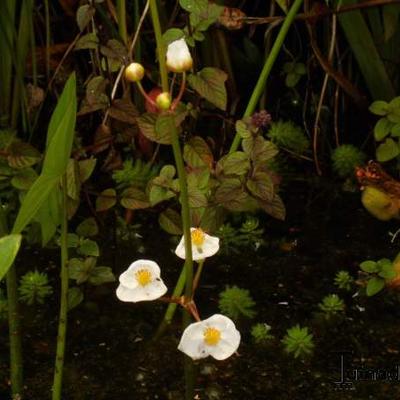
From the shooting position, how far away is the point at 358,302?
1578mm

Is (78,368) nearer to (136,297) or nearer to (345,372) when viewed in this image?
(136,297)

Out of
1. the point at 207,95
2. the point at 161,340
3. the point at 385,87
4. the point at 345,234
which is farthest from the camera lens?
the point at 385,87

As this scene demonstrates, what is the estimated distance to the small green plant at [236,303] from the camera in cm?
153

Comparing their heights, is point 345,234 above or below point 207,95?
below

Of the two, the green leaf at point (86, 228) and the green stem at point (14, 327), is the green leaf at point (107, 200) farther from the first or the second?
the green stem at point (14, 327)

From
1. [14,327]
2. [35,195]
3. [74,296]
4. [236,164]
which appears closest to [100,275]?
[74,296]

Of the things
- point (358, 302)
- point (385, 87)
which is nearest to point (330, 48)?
point (385, 87)

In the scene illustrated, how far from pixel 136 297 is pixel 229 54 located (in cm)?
88

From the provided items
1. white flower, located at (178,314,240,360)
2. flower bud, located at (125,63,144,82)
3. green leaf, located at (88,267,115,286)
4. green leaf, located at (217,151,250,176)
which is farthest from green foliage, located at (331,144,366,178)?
flower bud, located at (125,63,144,82)

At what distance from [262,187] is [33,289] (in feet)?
1.45

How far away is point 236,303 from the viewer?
5.02 feet

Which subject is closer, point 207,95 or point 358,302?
point 207,95

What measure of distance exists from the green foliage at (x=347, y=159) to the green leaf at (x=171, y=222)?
0.57m

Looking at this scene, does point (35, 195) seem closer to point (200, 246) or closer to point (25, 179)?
point (200, 246)
